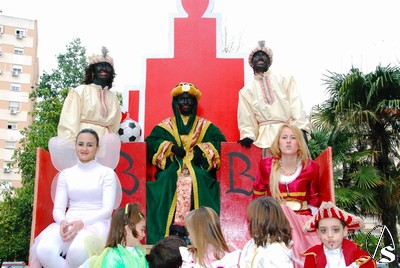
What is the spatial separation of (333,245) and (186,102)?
3.39 metres

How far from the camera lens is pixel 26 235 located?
20.4 m

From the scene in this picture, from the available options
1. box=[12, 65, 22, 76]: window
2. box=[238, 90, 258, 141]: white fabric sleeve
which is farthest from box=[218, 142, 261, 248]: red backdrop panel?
box=[12, 65, 22, 76]: window

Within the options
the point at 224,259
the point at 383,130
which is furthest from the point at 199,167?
the point at 383,130

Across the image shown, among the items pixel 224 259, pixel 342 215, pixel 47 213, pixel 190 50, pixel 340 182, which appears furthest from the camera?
pixel 340 182

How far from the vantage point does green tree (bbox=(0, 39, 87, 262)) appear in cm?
1686

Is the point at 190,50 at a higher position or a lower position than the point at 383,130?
higher

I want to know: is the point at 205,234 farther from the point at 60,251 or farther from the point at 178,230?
the point at 178,230

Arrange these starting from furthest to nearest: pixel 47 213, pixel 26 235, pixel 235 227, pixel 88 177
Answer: pixel 26 235
pixel 235 227
pixel 47 213
pixel 88 177

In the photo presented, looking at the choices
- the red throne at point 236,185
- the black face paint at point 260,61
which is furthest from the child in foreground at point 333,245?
the black face paint at point 260,61

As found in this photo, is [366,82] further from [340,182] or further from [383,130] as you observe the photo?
[340,182]

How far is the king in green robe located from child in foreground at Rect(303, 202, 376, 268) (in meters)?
2.51

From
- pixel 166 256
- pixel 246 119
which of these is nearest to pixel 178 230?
pixel 246 119

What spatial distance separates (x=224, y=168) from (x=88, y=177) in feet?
6.31

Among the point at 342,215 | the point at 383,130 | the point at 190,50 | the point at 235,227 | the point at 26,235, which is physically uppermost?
the point at 190,50
